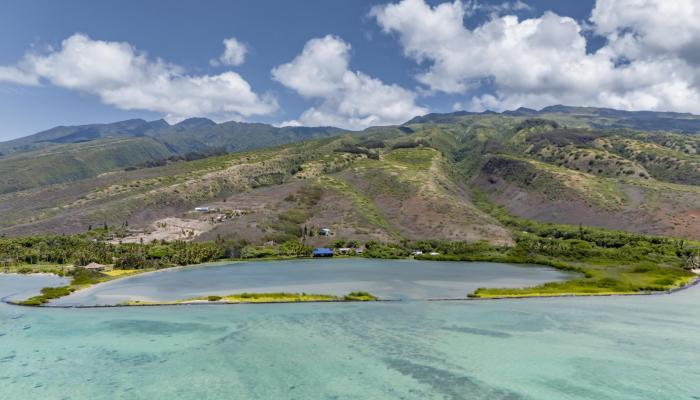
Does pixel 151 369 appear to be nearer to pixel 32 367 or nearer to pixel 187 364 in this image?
pixel 187 364

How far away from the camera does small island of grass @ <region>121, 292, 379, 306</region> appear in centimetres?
8638

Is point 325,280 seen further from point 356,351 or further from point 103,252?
point 103,252

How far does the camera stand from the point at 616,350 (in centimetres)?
5669

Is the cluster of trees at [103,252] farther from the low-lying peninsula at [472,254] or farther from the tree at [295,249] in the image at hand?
the tree at [295,249]

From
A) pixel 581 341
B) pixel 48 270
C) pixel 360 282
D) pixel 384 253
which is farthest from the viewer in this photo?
pixel 384 253

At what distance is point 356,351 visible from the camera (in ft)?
184

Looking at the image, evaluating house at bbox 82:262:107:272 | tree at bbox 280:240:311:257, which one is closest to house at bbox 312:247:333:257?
tree at bbox 280:240:311:257

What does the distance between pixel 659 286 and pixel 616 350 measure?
53988 millimetres

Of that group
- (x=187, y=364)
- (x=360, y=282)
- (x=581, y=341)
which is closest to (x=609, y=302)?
(x=581, y=341)

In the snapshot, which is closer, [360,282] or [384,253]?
[360,282]

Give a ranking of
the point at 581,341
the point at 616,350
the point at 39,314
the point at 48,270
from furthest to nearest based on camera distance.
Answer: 1. the point at 48,270
2. the point at 39,314
3. the point at 581,341
4. the point at 616,350

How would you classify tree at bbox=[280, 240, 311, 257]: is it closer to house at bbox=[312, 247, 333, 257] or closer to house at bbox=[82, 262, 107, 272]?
house at bbox=[312, 247, 333, 257]

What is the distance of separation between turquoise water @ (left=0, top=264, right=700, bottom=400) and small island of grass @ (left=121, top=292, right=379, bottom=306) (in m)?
3.45

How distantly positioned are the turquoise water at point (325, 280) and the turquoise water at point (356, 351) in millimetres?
13819
